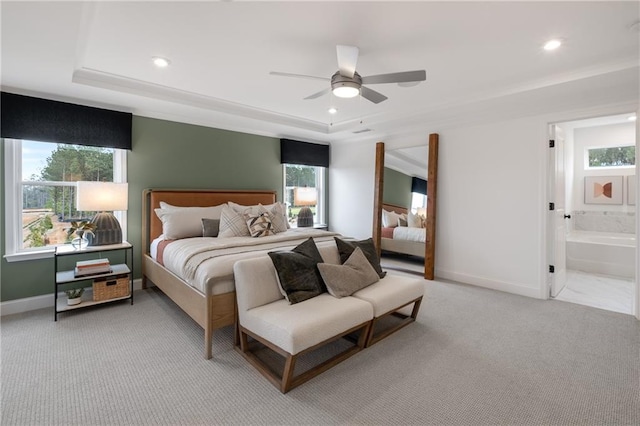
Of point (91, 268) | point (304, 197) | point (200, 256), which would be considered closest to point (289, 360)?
point (200, 256)

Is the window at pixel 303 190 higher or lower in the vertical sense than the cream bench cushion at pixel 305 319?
higher

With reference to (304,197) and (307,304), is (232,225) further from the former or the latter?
(304,197)

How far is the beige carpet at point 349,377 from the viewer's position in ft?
5.72

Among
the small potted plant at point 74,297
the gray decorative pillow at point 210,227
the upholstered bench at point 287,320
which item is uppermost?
the gray decorative pillow at point 210,227

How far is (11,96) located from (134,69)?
135 centimetres

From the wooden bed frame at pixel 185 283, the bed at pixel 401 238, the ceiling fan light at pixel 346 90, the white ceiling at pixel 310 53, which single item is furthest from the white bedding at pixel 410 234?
the ceiling fan light at pixel 346 90

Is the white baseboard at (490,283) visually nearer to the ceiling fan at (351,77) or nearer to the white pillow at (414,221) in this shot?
the white pillow at (414,221)

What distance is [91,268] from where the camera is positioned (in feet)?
10.5

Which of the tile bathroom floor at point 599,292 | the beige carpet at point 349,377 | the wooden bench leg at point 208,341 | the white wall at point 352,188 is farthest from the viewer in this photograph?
the white wall at point 352,188

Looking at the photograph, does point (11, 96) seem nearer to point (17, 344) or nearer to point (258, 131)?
point (17, 344)

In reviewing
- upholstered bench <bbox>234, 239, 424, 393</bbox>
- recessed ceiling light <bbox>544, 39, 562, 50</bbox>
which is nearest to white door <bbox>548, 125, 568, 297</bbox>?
recessed ceiling light <bbox>544, 39, 562, 50</bbox>

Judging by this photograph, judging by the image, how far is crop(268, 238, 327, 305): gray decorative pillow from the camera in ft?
7.63

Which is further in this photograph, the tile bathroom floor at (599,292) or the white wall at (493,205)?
the white wall at (493,205)

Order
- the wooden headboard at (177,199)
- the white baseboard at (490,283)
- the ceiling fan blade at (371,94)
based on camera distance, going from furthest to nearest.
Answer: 1. the wooden headboard at (177,199)
2. the white baseboard at (490,283)
3. the ceiling fan blade at (371,94)
